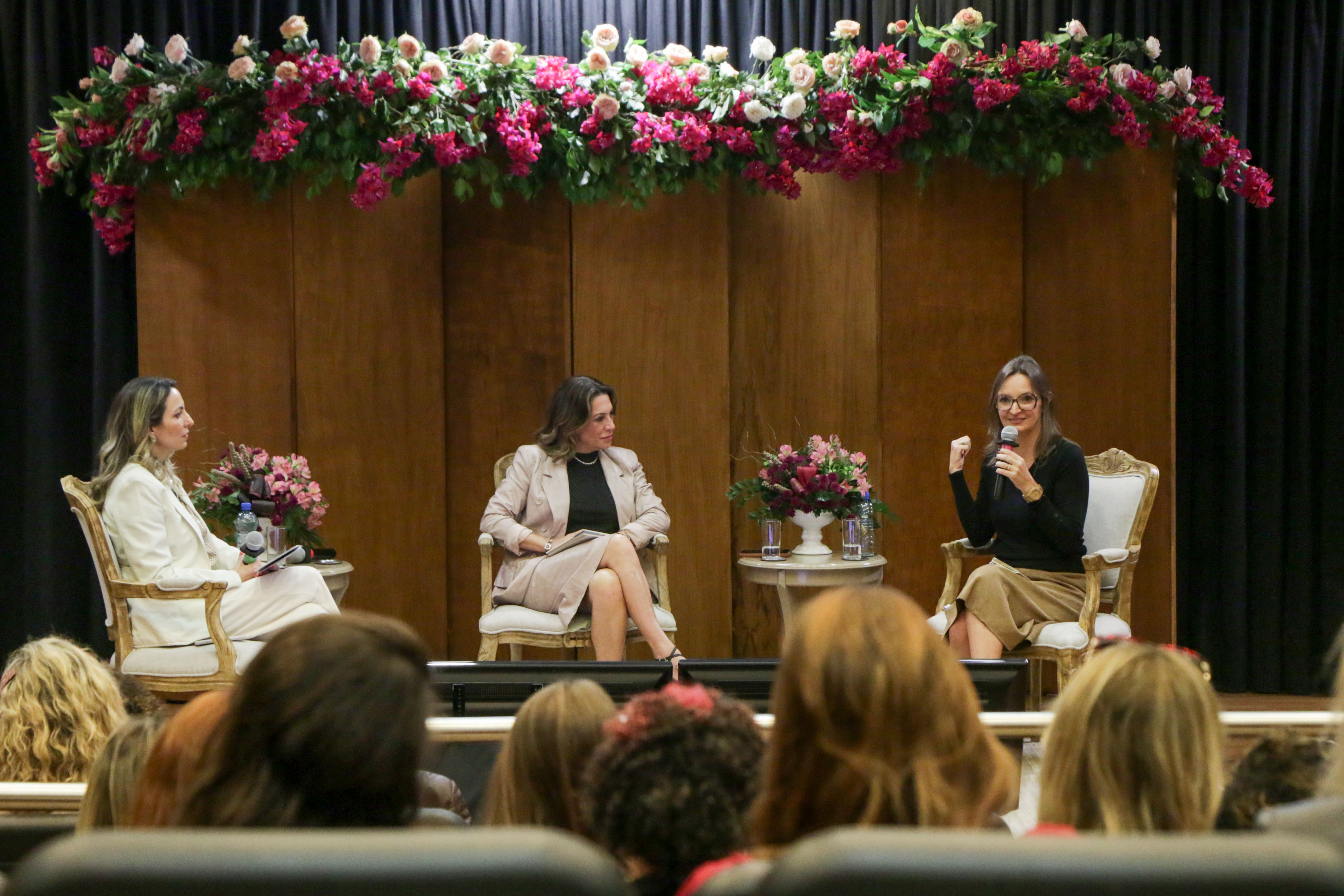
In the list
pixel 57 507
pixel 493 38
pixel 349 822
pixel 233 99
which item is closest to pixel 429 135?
pixel 233 99

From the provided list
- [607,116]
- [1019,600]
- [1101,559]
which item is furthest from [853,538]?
[607,116]

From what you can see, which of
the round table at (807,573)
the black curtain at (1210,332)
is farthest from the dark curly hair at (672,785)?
the black curtain at (1210,332)

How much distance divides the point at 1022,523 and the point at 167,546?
2.83 m

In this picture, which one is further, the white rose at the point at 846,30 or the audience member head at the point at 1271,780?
the white rose at the point at 846,30

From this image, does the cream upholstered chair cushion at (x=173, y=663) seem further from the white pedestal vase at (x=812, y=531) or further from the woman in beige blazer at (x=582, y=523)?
the white pedestal vase at (x=812, y=531)

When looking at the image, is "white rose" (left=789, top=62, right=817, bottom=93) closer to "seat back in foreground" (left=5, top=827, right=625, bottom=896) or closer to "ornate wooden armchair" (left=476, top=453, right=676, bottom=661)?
"ornate wooden armchair" (left=476, top=453, right=676, bottom=661)

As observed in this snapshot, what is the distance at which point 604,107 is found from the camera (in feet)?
14.8

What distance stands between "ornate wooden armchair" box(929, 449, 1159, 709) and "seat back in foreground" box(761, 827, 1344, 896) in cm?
303

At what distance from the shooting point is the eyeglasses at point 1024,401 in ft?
13.6

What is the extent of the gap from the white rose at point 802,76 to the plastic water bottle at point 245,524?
2.59m

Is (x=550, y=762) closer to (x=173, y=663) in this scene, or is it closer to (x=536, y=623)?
(x=173, y=663)

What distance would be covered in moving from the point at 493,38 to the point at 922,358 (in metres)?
2.55

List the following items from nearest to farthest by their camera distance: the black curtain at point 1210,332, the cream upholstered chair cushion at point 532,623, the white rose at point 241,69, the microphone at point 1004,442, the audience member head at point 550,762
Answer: the audience member head at point 550,762 < the microphone at point 1004,442 < the cream upholstered chair cushion at point 532,623 < the white rose at point 241,69 < the black curtain at point 1210,332

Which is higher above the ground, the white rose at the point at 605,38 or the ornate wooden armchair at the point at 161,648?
the white rose at the point at 605,38
